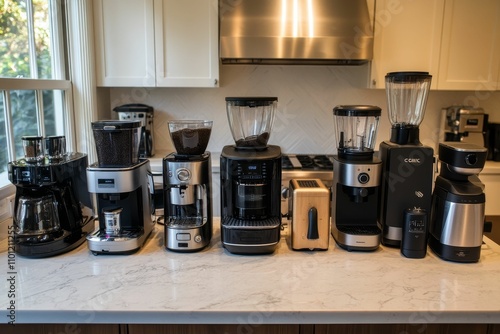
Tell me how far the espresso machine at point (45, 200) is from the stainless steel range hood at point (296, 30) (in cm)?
149

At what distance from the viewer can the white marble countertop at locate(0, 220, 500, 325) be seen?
1078mm

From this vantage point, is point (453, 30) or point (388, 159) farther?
point (453, 30)

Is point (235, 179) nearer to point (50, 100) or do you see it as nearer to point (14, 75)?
point (14, 75)

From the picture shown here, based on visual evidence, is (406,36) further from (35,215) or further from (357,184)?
(35,215)

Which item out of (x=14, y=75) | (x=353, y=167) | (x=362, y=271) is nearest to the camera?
(x=362, y=271)

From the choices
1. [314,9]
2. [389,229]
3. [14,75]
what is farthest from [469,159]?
[14,75]

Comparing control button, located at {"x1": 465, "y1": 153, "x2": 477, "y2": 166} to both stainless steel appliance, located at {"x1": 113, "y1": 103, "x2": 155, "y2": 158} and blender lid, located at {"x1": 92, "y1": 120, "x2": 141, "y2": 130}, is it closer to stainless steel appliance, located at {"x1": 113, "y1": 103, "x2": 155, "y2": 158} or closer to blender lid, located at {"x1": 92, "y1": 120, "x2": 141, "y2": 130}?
blender lid, located at {"x1": 92, "y1": 120, "x2": 141, "y2": 130}

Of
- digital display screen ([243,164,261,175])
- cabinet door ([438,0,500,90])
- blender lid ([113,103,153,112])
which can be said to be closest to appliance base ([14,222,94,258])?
digital display screen ([243,164,261,175])

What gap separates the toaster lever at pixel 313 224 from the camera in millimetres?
1419

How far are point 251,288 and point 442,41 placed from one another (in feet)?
8.06

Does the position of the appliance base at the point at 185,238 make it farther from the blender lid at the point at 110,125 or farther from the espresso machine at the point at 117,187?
the blender lid at the point at 110,125

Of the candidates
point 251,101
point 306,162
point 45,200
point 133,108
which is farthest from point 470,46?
point 45,200

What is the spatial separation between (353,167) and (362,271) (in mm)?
369

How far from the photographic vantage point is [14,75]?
206 cm
